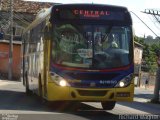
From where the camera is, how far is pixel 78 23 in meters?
16.8

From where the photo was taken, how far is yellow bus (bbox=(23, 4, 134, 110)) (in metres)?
16.4

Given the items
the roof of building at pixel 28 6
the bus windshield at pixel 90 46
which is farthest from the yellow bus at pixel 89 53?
the roof of building at pixel 28 6

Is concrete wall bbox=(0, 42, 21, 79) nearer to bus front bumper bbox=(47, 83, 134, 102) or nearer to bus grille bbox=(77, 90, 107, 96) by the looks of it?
bus front bumper bbox=(47, 83, 134, 102)

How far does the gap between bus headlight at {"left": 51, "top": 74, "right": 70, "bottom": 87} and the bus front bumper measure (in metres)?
0.11

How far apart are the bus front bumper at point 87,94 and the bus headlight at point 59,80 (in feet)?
0.36

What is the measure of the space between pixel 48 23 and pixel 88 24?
4.11 ft

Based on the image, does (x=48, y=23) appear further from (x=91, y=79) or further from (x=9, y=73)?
(x=9, y=73)

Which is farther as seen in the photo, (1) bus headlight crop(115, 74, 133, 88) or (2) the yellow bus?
(1) bus headlight crop(115, 74, 133, 88)

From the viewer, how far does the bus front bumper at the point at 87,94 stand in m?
16.3

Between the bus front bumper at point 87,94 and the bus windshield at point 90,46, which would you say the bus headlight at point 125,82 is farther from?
the bus windshield at point 90,46

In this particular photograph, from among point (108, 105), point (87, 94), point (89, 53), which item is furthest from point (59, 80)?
point (108, 105)

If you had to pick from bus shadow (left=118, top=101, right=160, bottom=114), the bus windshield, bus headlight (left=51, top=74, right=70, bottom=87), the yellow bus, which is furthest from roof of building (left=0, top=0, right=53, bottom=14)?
bus headlight (left=51, top=74, right=70, bottom=87)

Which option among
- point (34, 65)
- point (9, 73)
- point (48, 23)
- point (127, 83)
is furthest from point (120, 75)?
point (9, 73)

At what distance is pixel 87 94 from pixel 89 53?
1.23 m
